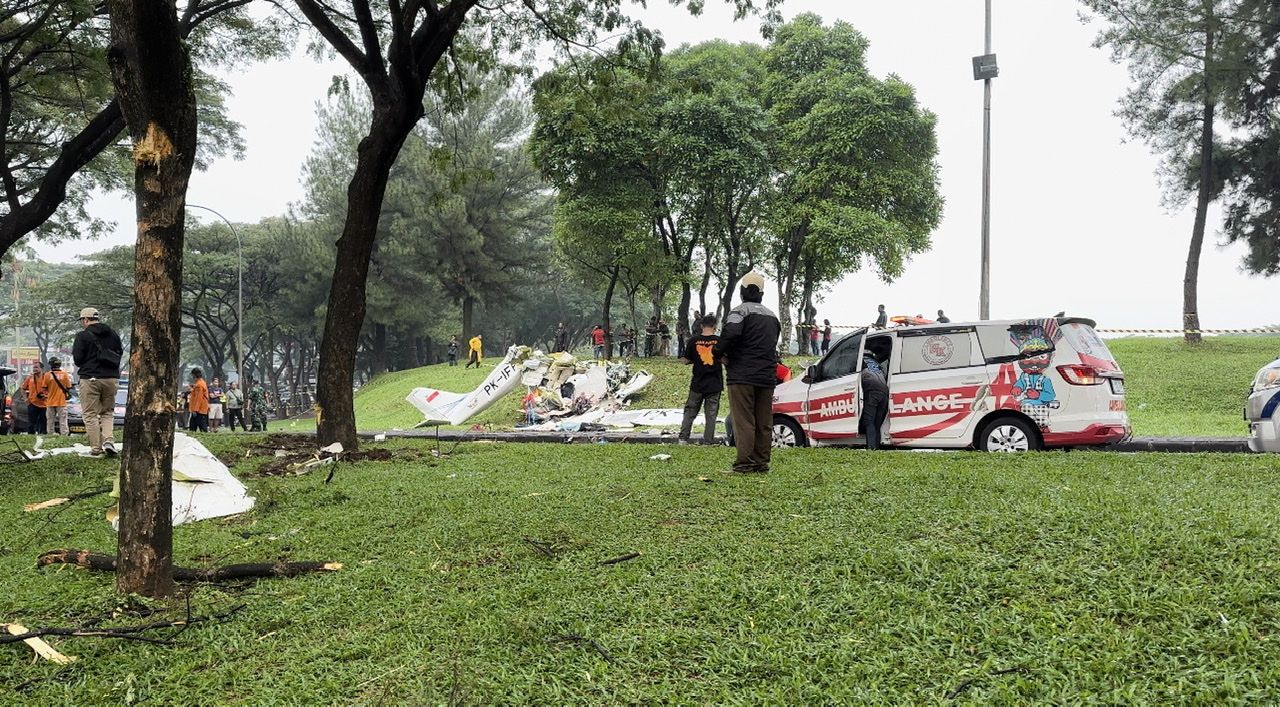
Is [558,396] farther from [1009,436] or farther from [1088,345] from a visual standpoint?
[1088,345]

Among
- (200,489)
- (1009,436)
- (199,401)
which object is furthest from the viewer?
(199,401)

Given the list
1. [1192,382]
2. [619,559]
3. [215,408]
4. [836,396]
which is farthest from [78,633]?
[215,408]

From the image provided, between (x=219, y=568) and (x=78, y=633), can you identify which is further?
(x=219, y=568)

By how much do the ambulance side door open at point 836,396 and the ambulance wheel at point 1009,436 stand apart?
5.04ft

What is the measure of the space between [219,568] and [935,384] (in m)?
7.70

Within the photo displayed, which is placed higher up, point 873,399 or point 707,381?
point 707,381

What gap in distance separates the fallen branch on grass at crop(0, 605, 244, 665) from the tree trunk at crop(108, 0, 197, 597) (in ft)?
1.54

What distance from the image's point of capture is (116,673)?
3109 millimetres

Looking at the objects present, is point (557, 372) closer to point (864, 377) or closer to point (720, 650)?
point (864, 377)

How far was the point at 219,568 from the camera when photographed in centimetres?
432

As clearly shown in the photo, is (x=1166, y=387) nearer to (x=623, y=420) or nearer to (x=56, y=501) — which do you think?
(x=623, y=420)

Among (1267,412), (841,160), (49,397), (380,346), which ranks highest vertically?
(841,160)

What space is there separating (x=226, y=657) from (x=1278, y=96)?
31161 millimetres

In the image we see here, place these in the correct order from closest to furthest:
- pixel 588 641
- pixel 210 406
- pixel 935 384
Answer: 1. pixel 588 641
2. pixel 935 384
3. pixel 210 406
